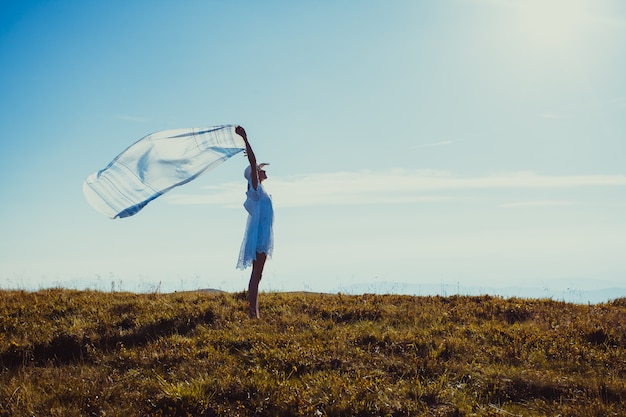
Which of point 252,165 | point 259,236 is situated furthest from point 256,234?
point 252,165

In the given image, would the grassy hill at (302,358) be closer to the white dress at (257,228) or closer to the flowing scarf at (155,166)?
the white dress at (257,228)

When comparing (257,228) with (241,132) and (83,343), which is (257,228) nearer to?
(241,132)

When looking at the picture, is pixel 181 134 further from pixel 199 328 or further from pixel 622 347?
pixel 622 347

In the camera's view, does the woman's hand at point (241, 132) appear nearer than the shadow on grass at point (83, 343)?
No

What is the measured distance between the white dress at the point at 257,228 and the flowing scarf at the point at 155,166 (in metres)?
1.24

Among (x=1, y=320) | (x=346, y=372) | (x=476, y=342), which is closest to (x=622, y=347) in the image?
(x=476, y=342)

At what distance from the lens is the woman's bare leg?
1080 cm

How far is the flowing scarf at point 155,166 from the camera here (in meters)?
9.81

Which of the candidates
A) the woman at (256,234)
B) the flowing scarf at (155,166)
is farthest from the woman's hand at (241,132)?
the flowing scarf at (155,166)

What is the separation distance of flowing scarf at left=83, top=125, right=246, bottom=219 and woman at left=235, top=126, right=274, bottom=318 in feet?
2.40

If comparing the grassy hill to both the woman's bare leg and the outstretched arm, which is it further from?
the outstretched arm

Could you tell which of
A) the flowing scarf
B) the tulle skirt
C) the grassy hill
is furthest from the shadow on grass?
the flowing scarf

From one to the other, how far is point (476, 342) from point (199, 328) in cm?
536

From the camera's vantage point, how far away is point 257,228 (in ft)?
35.5
